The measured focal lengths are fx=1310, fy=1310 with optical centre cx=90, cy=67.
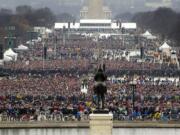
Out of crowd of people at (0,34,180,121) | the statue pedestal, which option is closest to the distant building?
crowd of people at (0,34,180,121)

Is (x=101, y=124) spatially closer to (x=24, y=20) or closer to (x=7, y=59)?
(x=7, y=59)

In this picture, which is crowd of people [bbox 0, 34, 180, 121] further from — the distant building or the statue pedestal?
the distant building

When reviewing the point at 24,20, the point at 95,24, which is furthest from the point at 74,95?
the point at 95,24

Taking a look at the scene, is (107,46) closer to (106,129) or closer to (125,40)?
(125,40)

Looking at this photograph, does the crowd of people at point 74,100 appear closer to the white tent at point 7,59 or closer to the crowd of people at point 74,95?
the crowd of people at point 74,95

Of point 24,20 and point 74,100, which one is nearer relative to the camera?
point 74,100

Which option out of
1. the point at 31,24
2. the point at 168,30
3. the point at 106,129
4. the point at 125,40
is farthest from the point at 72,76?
the point at 31,24

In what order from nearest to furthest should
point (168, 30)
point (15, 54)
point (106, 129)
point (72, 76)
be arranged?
point (106, 129) → point (72, 76) → point (15, 54) → point (168, 30)
